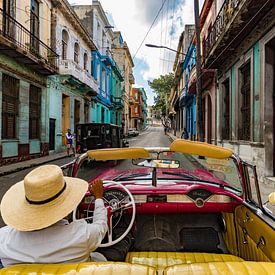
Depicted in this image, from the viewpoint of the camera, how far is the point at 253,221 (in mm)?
2689

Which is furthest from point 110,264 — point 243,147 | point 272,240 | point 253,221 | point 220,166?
point 243,147

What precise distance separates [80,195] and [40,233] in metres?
0.34

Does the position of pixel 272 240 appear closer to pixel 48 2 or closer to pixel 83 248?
pixel 83 248

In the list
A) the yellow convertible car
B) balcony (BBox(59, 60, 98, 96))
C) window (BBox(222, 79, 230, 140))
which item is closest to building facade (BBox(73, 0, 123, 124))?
balcony (BBox(59, 60, 98, 96))

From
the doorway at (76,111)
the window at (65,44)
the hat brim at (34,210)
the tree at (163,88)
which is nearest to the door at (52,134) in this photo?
the window at (65,44)

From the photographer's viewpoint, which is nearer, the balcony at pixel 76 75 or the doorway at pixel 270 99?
the doorway at pixel 270 99

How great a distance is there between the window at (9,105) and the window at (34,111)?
165 centimetres

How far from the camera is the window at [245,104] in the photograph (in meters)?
11.8

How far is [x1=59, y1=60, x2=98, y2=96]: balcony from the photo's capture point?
1891 centimetres

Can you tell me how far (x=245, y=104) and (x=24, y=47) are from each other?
9826mm

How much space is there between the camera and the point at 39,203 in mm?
1858

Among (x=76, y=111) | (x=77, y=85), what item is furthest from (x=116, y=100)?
(x=77, y=85)

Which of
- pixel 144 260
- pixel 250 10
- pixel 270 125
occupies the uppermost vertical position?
pixel 250 10

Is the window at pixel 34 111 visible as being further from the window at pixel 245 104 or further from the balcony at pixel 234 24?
the window at pixel 245 104
